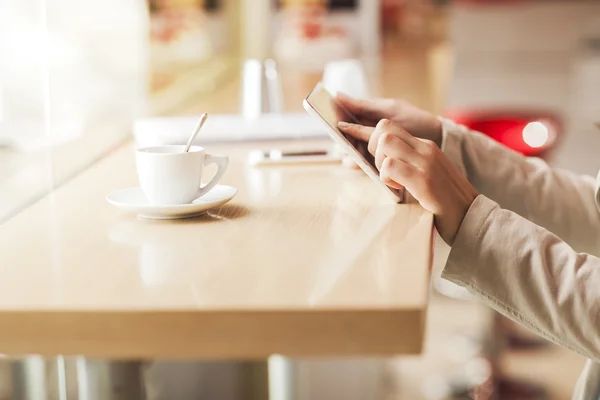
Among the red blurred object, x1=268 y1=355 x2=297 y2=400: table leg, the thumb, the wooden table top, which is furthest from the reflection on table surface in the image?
the red blurred object

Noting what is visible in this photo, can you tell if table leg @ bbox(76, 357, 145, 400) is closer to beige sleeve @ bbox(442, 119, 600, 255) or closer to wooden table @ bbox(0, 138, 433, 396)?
wooden table @ bbox(0, 138, 433, 396)

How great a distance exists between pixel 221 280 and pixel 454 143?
0.58 m

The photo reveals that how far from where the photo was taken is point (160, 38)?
3002mm

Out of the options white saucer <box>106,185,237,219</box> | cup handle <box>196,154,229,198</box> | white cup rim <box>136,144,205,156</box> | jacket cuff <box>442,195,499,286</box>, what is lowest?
jacket cuff <box>442,195,499,286</box>

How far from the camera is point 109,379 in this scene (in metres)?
0.95

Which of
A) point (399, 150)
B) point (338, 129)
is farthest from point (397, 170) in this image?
point (338, 129)

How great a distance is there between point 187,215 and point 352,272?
0.97ft

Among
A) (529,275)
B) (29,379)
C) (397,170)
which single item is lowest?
(29,379)

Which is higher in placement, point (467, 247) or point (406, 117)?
point (406, 117)

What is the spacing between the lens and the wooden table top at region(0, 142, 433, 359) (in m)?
0.67

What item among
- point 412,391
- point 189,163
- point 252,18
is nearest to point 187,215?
point 189,163

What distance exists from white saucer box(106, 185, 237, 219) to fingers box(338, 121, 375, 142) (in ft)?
0.52

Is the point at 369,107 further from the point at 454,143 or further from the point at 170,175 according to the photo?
the point at 170,175

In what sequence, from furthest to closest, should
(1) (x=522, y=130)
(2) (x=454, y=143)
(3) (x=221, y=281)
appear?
(1) (x=522, y=130) < (2) (x=454, y=143) < (3) (x=221, y=281)
